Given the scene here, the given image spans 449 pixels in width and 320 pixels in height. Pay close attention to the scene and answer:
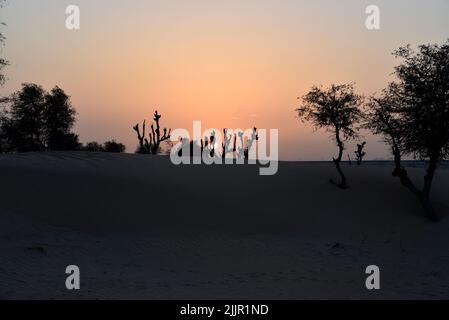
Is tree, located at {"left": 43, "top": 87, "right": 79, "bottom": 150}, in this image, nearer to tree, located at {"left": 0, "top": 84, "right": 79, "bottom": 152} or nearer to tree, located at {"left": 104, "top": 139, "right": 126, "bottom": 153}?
tree, located at {"left": 0, "top": 84, "right": 79, "bottom": 152}

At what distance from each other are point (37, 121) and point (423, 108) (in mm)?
45479

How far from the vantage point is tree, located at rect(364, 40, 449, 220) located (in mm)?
22719

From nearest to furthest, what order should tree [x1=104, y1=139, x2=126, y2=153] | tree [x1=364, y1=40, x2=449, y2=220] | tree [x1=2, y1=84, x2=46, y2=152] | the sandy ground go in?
the sandy ground < tree [x1=364, y1=40, x2=449, y2=220] < tree [x1=2, y1=84, x2=46, y2=152] < tree [x1=104, y1=139, x2=126, y2=153]

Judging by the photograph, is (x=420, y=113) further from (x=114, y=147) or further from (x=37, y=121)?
(x=114, y=147)

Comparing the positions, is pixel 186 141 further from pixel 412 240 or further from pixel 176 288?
pixel 176 288

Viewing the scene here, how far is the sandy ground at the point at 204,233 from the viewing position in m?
13.7

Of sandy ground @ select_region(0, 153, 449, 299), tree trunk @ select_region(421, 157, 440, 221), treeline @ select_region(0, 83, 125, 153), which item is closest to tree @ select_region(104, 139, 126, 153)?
treeline @ select_region(0, 83, 125, 153)

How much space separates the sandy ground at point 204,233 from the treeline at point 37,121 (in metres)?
25.1

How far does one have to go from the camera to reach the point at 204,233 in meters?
21.0

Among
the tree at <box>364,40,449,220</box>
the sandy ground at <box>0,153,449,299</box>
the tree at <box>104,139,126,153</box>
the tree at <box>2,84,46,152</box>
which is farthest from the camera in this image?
the tree at <box>104,139,126,153</box>

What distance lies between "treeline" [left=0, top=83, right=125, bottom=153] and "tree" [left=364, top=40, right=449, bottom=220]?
42756mm

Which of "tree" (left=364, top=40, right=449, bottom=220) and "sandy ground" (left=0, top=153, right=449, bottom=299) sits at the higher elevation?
"tree" (left=364, top=40, right=449, bottom=220)

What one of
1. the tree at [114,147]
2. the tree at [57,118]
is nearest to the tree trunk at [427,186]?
the tree at [57,118]
